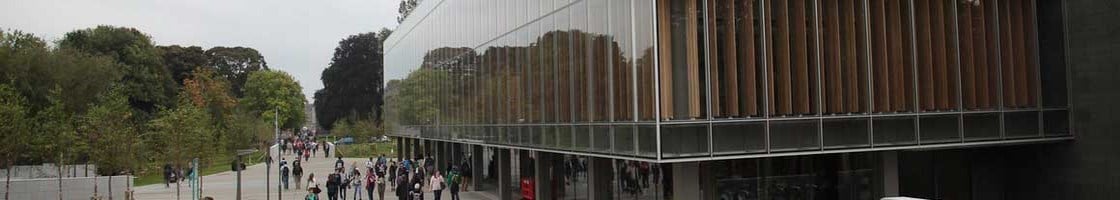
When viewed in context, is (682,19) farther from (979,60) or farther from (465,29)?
(465,29)

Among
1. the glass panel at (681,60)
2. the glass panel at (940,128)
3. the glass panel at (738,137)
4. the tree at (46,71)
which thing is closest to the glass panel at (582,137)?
the glass panel at (681,60)

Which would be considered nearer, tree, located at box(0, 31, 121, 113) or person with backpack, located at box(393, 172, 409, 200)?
person with backpack, located at box(393, 172, 409, 200)

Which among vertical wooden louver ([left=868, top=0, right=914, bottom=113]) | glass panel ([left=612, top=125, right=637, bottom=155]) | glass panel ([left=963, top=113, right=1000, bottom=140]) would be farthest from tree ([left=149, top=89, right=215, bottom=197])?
glass panel ([left=963, top=113, right=1000, bottom=140])

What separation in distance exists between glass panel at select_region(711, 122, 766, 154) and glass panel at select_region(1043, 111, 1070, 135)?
706cm

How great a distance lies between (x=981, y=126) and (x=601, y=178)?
8.85 meters

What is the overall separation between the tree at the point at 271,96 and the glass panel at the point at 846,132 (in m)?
101

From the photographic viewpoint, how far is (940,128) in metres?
19.4

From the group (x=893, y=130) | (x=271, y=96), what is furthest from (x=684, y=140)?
(x=271, y=96)

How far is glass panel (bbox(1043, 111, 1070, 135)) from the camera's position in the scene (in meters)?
20.3

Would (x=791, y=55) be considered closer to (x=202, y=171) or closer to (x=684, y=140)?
(x=684, y=140)

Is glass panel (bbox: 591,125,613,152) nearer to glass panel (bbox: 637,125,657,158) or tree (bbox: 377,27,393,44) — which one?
glass panel (bbox: 637,125,657,158)

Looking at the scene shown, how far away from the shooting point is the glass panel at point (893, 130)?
18703 millimetres

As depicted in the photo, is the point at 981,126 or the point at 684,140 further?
the point at 981,126

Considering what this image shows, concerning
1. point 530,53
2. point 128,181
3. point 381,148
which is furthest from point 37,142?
point 381,148
